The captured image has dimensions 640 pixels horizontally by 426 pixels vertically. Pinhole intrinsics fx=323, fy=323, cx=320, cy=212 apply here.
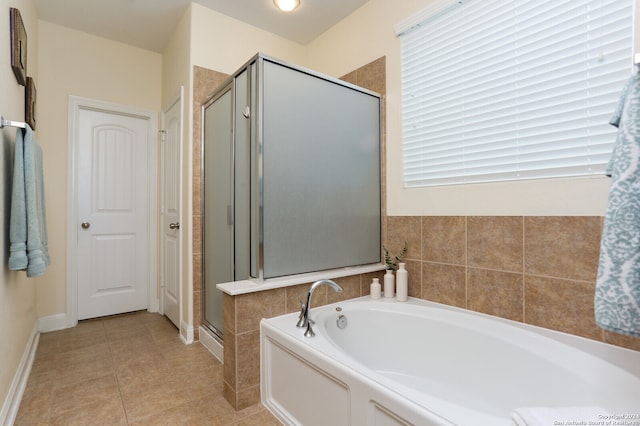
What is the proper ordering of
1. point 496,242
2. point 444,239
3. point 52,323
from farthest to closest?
point 52,323, point 444,239, point 496,242

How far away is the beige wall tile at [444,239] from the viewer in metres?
A: 1.88

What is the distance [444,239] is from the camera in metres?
1.96

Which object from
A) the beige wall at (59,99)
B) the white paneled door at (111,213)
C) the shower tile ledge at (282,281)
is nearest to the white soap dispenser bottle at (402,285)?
the shower tile ledge at (282,281)

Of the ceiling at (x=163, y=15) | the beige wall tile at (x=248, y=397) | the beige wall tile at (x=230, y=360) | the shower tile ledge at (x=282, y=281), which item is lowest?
the beige wall tile at (x=248, y=397)

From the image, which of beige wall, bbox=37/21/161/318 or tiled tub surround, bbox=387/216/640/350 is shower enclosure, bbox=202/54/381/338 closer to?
tiled tub surround, bbox=387/216/640/350

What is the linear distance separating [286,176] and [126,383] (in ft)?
5.15

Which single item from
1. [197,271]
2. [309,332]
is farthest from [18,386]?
[309,332]

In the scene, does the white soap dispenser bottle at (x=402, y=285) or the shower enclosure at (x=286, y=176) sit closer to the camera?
the shower enclosure at (x=286, y=176)

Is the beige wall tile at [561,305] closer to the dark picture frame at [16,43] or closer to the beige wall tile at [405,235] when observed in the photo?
the beige wall tile at [405,235]

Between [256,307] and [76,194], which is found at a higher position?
[76,194]

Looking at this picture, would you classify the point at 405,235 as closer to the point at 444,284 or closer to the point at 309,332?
the point at 444,284

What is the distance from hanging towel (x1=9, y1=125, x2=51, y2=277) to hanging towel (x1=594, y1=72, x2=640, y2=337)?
7.56ft

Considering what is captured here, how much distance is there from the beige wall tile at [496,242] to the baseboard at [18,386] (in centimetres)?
241

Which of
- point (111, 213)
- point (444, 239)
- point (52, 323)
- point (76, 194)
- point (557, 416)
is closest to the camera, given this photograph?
point (557, 416)
